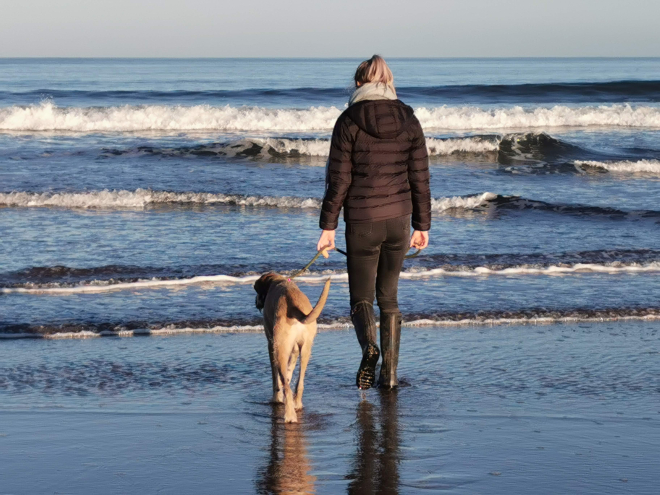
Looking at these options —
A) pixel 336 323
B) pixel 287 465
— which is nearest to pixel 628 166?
pixel 336 323

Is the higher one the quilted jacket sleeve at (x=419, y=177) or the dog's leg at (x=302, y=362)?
the quilted jacket sleeve at (x=419, y=177)

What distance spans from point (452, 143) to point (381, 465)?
17302mm

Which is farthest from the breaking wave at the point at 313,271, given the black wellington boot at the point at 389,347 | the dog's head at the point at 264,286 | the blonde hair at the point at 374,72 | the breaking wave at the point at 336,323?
the blonde hair at the point at 374,72

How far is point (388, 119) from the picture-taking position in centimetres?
445

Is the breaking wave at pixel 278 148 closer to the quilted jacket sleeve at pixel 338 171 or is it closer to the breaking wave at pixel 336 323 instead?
the breaking wave at pixel 336 323

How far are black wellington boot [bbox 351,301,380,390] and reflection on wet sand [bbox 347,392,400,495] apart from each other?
146 mm

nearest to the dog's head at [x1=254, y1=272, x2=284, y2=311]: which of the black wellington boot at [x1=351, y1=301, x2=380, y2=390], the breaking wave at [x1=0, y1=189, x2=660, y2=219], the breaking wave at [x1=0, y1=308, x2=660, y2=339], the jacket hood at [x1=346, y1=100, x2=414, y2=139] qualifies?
the black wellington boot at [x1=351, y1=301, x2=380, y2=390]

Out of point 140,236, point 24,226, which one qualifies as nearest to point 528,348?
point 140,236

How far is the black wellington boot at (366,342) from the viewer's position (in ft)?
15.1

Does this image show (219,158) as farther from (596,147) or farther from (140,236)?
(596,147)

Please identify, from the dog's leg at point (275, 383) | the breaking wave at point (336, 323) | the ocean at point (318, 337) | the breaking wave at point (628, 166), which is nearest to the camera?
the ocean at point (318, 337)

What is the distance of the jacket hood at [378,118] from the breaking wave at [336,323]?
2463 mm

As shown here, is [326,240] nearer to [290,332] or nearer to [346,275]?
[290,332]

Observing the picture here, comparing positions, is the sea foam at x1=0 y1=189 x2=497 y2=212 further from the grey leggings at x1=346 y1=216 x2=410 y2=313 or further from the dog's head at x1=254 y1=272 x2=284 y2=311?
the grey leggings at x1=346 y1=216 x2=410 y2=313
